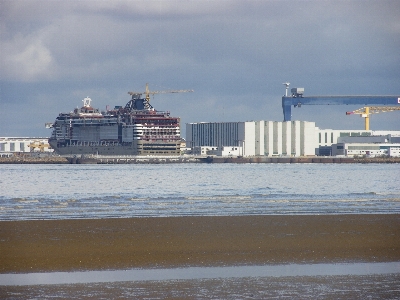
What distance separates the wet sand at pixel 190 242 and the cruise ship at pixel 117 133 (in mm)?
91125

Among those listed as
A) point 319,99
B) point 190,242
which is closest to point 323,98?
point 319,99

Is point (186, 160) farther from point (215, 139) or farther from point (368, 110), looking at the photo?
point (368, 110)

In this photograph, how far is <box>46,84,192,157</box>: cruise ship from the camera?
352ft

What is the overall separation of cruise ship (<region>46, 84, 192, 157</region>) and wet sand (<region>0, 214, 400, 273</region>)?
9112cm

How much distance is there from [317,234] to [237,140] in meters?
106

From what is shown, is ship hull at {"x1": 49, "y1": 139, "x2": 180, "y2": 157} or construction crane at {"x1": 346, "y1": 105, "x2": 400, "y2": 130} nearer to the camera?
ship hull at {"x1": 49, "y1": 139, "x2": 180, "y2": 157}

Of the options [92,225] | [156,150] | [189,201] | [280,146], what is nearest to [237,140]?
[280,146]

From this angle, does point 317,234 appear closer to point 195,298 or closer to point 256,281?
point 256,281

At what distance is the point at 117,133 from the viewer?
11156 centimetres

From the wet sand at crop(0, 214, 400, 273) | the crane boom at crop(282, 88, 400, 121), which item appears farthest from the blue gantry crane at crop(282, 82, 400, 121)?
the wet sand at crop(0, 214, 400, 273)

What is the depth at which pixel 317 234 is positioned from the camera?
40.6ft

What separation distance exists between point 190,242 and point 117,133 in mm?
100858

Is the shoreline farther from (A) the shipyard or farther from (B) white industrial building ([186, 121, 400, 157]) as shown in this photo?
(B) white industrial building ([186, 121, 400, 157])

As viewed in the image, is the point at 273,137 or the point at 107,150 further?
the point at 273,137
